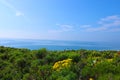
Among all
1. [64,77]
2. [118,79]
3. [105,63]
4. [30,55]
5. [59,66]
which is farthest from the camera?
[30,55]

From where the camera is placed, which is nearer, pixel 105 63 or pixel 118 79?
pixel 118 79

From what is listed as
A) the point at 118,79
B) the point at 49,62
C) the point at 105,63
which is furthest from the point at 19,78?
the point at 118,79

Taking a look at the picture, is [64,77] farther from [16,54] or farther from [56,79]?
[16,54]

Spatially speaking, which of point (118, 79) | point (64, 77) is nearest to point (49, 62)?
point (64, 77)

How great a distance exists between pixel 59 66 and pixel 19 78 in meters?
2.01

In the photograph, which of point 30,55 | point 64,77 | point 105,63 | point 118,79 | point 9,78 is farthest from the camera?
point 30,55

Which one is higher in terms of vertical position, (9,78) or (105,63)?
(105,63)

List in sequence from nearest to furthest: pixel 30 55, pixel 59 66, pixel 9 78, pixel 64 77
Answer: pixel 64 77, pixel 59 66, pixel 9 78, pixel 30 55

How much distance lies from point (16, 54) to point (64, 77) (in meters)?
7.12

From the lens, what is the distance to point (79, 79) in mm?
9172

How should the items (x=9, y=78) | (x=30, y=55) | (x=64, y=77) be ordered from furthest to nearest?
(x=30, y=55) < (x=9, y=78) < (x=64, y=77)

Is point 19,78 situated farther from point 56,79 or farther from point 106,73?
point 106,73

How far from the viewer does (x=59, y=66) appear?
10812 millimetres

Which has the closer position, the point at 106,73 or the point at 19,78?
the point at 106,73
